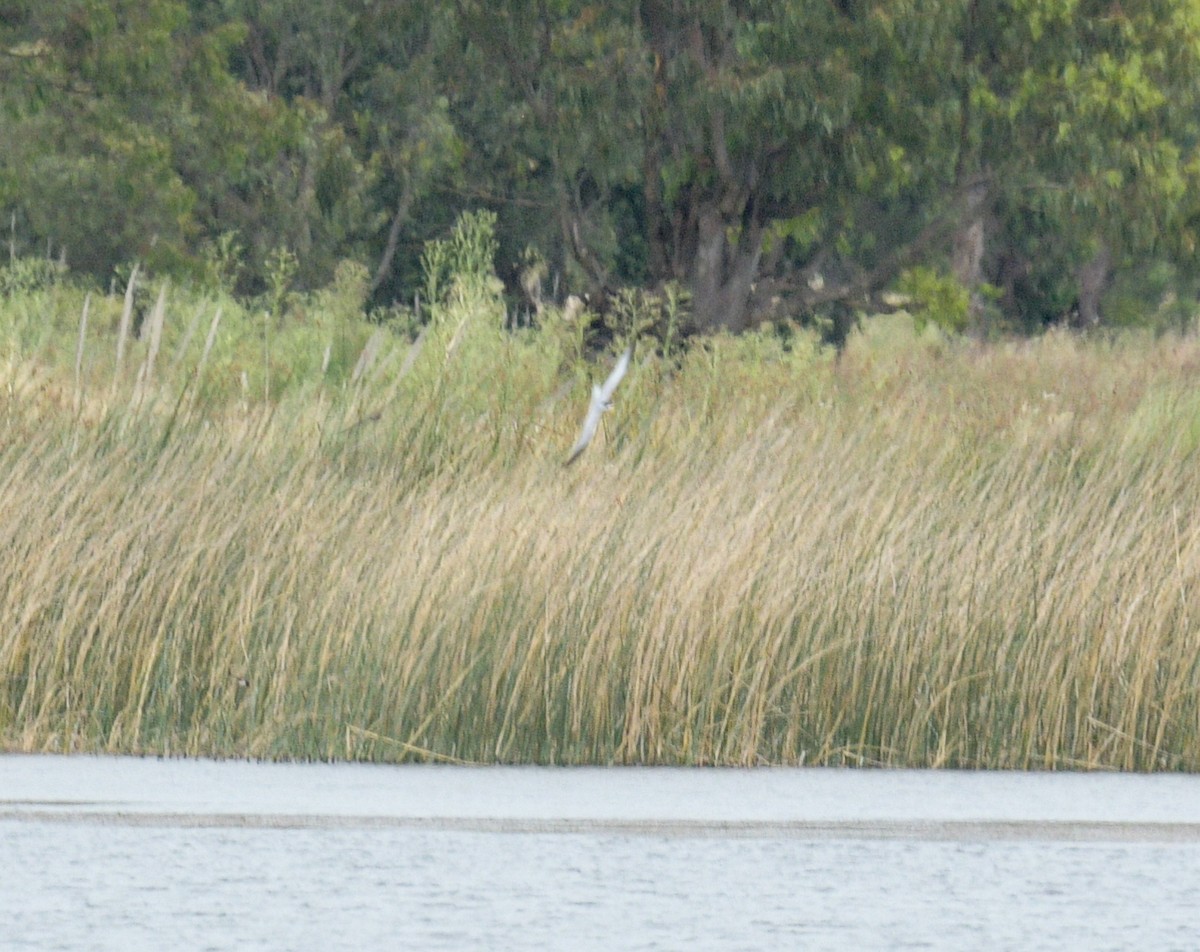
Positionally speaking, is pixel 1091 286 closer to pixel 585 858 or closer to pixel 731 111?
pixel 731 111

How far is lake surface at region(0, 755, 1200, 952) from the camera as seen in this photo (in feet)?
18.1

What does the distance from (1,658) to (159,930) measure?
3248 mm

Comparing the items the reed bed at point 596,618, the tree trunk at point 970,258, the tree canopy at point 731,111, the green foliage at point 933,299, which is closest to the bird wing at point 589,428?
the reed bed at point 596,618

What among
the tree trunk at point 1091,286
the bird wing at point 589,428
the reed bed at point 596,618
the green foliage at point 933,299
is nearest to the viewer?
the reed bed at point 596,618

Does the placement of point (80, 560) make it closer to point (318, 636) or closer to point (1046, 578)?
point (318, 636)

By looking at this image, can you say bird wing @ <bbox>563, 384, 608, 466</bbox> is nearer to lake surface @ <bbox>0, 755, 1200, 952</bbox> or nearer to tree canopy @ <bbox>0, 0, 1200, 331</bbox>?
lake surface @ <bbox>0, 755, 1200, 952</bbox>

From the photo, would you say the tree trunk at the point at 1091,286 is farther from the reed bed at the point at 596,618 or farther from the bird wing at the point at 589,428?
the reed bed at the point at 596,618

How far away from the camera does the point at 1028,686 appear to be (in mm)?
8391

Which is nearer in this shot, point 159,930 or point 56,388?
point 159,930

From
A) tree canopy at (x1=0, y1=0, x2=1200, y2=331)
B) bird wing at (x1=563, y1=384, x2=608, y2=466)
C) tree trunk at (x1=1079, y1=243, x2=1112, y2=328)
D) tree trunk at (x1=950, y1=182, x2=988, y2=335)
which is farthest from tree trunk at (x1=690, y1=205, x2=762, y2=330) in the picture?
tree trunk at (x1=1079, y1=243, x2=1112, y2=328)

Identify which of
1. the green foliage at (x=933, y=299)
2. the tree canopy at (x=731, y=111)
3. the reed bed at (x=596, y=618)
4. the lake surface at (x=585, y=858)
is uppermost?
the tree canopy at (x=731, y=111)

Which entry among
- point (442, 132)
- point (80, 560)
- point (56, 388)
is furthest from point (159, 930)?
point (442, 132)

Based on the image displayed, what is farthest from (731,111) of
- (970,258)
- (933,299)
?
(970,258)

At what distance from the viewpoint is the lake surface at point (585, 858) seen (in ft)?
18.1
